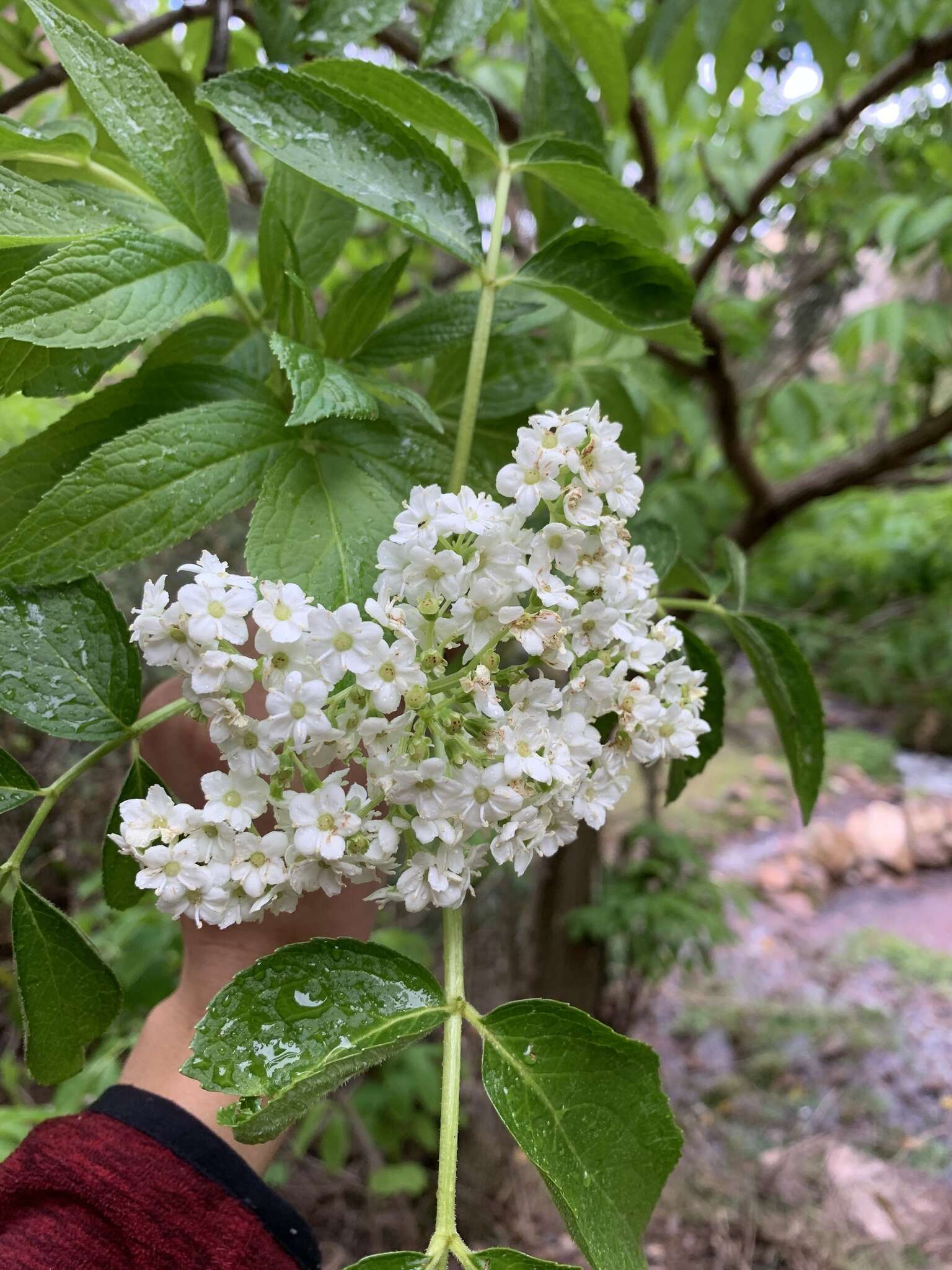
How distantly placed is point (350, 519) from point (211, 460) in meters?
0.09

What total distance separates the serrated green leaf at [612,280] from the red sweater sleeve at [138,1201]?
66cm

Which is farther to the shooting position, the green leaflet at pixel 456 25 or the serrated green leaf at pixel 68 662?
the green leaflet at pixel 456 25

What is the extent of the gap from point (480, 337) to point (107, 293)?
246 millimetres

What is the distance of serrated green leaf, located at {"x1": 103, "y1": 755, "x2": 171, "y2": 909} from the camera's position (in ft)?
1.89

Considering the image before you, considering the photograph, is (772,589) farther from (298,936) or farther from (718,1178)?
(298,936)

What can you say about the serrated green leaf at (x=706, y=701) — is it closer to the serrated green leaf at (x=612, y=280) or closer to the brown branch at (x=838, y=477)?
the serrated green leaf at (x=612, y=280)

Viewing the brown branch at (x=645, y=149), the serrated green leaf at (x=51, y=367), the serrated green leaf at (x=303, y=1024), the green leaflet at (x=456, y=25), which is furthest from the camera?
the brown branch at (x=645, y=149)

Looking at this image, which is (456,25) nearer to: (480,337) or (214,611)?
(480,337)

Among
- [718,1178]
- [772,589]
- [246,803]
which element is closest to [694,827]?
[772,589]

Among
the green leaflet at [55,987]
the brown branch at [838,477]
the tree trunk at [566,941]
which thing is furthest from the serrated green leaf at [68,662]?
the tree trunk at [566,941]

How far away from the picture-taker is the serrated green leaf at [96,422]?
0.58 metres

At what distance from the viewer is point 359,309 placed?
65cm

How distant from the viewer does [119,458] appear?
51 cm

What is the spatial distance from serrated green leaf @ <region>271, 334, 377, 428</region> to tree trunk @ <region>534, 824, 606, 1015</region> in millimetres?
1745
